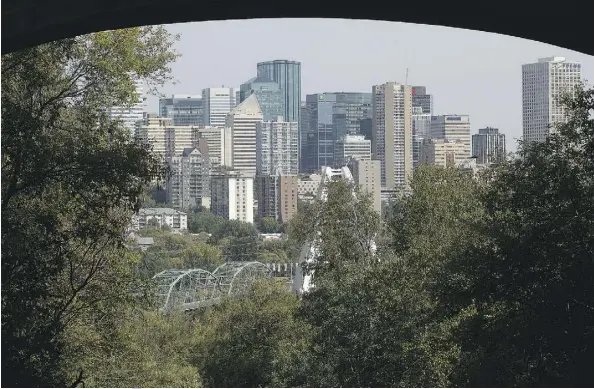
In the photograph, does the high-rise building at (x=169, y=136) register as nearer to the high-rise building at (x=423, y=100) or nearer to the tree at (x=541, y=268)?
the high-rise building at (x=423, y=100)

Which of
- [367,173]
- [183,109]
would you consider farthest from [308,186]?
[183,109]

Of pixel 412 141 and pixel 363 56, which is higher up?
pixel 363 56

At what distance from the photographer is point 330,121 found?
1121 inches

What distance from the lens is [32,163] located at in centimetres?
752

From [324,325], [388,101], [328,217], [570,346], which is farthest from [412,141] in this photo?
[570,346]

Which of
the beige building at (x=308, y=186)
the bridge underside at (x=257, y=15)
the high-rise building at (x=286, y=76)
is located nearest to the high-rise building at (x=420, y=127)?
the beige building at (x=308, y=186)

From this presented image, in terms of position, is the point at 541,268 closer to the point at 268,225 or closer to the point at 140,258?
the point at 140,258

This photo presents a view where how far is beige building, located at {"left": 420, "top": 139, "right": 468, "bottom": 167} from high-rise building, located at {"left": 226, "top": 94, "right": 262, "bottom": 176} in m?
7.23

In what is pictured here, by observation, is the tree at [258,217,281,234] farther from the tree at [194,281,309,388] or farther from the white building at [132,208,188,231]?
the tree at [194,281,309,388]

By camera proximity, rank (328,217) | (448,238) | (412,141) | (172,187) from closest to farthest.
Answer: (448,238)
(328,217)
(172,187)
(412,141)

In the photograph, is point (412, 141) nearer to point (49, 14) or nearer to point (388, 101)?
point (388, 101)

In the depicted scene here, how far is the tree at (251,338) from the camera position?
57.8 ft

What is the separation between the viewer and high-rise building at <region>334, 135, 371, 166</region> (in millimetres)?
25500

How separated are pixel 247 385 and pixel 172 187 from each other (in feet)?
21.1
